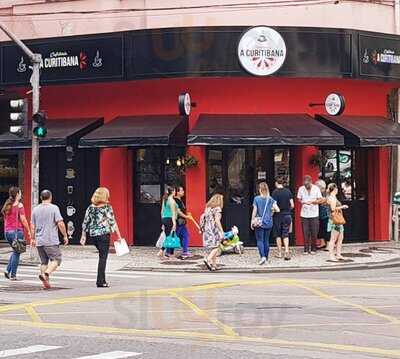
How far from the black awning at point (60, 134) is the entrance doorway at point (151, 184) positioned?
1.61 m

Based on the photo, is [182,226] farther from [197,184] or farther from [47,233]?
[47,233]

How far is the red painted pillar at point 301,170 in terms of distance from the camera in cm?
2050

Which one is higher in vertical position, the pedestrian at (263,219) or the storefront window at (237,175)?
the storefront window at (237,175)

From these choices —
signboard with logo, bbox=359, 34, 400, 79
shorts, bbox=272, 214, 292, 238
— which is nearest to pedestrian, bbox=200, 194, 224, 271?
shorts, bbox=272, 214, 292, 238

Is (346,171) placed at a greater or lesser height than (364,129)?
lesser

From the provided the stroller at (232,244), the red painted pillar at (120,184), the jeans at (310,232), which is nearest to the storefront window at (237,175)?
the stroller at (232,244)

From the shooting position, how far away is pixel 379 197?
21.5 meters

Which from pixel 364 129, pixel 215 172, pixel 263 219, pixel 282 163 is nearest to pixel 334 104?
pixel 364 129

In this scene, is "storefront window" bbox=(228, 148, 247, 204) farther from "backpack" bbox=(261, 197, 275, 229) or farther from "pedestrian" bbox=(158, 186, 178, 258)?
"backpack" bbox=(261, 197, 275, 229)

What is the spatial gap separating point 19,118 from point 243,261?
20.4 feet

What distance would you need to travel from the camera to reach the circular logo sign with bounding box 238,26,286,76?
19.5m

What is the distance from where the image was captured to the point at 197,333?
8.46 meters

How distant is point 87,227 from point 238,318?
13.8ft

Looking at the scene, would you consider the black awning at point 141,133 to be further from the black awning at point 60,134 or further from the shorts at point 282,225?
the shorts at point 282,225
